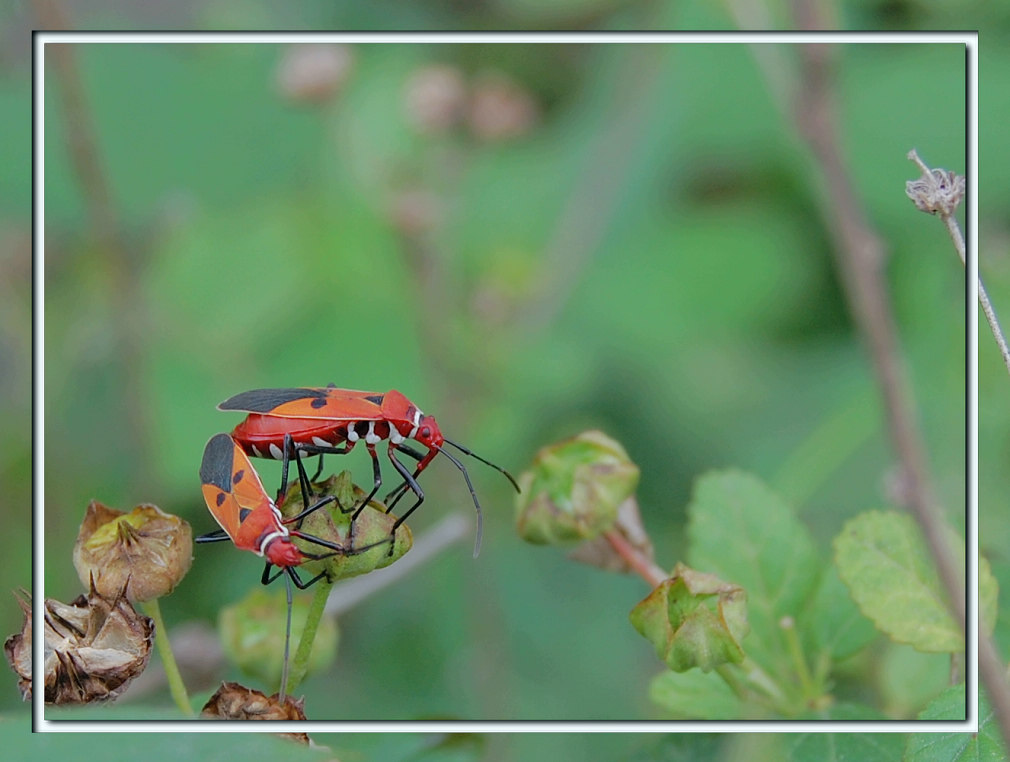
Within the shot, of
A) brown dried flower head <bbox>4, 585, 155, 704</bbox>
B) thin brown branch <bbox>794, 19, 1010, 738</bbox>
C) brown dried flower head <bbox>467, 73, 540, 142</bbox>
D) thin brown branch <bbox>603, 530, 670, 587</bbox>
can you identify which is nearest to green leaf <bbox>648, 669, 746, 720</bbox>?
thin brown branch <bbox>603, 530, 670, 587</bbox>

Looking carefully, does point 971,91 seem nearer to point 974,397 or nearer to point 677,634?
point 974,397

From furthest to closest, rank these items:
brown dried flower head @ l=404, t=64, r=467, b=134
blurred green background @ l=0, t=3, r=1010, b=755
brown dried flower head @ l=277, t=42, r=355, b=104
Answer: brown dried flower head @ l=404, t=64, r=467, b=134 → brown dried flower head @ l=277, t=42, r=355, b=104 → blurred green background @ l=0, t=3, r=1010, b=755

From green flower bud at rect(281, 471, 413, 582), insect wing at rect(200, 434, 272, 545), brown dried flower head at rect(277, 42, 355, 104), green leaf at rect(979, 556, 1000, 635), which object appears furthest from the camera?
brown dried flower head at rect(277, 42, 355, 104)

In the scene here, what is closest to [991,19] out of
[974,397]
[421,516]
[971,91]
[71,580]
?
[971,91]

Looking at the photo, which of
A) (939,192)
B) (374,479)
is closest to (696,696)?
(374,479)

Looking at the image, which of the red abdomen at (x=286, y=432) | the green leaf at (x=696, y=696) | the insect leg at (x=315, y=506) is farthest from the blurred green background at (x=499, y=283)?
the insect leg at (x=315, y=506)

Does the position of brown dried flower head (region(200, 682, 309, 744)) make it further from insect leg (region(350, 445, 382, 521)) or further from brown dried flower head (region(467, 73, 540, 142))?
brown dried flower head (region(467, 73, 540, 142))

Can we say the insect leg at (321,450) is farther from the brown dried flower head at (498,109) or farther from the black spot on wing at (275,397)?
the brown dried flower head at (498,109)

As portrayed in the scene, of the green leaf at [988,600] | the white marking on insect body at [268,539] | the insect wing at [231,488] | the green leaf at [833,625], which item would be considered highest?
the insect wing at [231,488]
